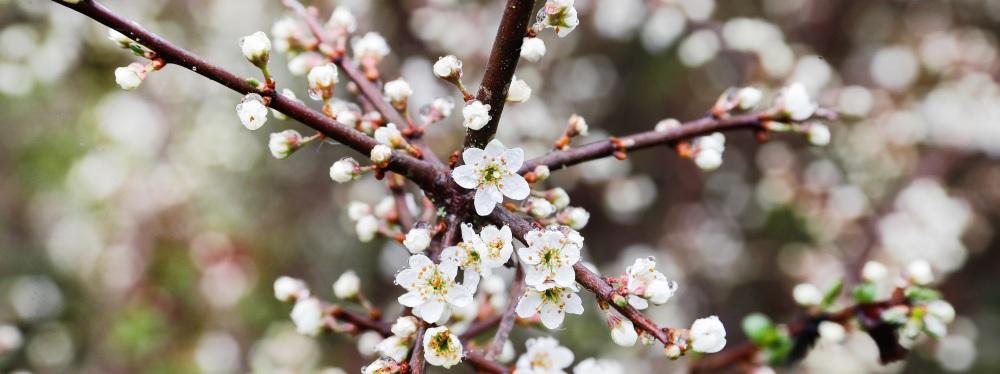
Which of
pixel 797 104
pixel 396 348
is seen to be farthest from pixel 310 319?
pixel 797 104

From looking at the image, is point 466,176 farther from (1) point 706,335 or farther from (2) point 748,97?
(2) point 748,97

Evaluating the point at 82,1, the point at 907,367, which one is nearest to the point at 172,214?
the point at 82,1

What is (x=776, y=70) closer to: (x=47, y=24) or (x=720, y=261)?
(x=720, y=261)

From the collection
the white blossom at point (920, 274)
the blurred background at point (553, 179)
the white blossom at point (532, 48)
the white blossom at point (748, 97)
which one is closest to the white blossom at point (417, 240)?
the white blossom at point (532, 48)

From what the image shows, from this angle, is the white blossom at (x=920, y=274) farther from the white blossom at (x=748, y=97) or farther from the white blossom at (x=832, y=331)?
the white blossom at (x=748, y=97)

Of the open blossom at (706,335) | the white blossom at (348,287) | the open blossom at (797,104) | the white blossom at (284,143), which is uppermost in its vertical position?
the open blossom at (797,104)

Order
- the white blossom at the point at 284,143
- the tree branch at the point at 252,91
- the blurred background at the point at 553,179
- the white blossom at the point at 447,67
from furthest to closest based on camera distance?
the blurred background at the point at 553,179 → the white blossom at the point at 284,143 → the white blossom at the point at 447,67 → the tree branch at the point at 252,91
